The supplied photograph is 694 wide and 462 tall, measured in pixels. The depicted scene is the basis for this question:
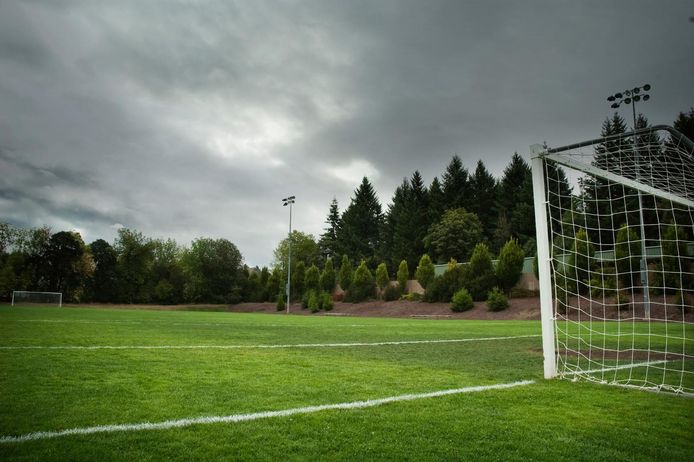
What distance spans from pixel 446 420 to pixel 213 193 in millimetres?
33433

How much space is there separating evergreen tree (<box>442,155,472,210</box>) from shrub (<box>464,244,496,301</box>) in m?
22.9

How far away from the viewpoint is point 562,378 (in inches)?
199

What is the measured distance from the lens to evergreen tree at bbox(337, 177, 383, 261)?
65.6m

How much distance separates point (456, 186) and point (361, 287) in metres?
22.9

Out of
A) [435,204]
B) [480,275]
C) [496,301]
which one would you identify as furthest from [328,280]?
[496,301]

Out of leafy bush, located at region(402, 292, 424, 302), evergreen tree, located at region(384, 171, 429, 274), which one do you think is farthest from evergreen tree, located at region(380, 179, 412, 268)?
leafy bush, located at region(402, 292, 424, 302)

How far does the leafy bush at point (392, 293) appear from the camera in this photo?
37.3 meters

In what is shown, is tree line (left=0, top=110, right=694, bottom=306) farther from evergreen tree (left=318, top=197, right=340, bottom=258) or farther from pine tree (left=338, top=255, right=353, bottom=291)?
evergreen tree (left=318, top=197, right=340, bottom=258)

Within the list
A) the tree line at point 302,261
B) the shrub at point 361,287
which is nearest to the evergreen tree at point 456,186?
the tree line at point 302,261

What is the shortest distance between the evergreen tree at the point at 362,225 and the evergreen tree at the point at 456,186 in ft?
40.7

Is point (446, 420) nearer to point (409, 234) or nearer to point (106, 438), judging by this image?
point (106, 438)

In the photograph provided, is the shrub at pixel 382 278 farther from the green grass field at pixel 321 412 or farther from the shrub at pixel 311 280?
the green grass field at pixel 321 412

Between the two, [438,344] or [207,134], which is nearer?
[438,344]

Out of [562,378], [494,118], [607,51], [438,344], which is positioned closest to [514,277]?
[494,118]
